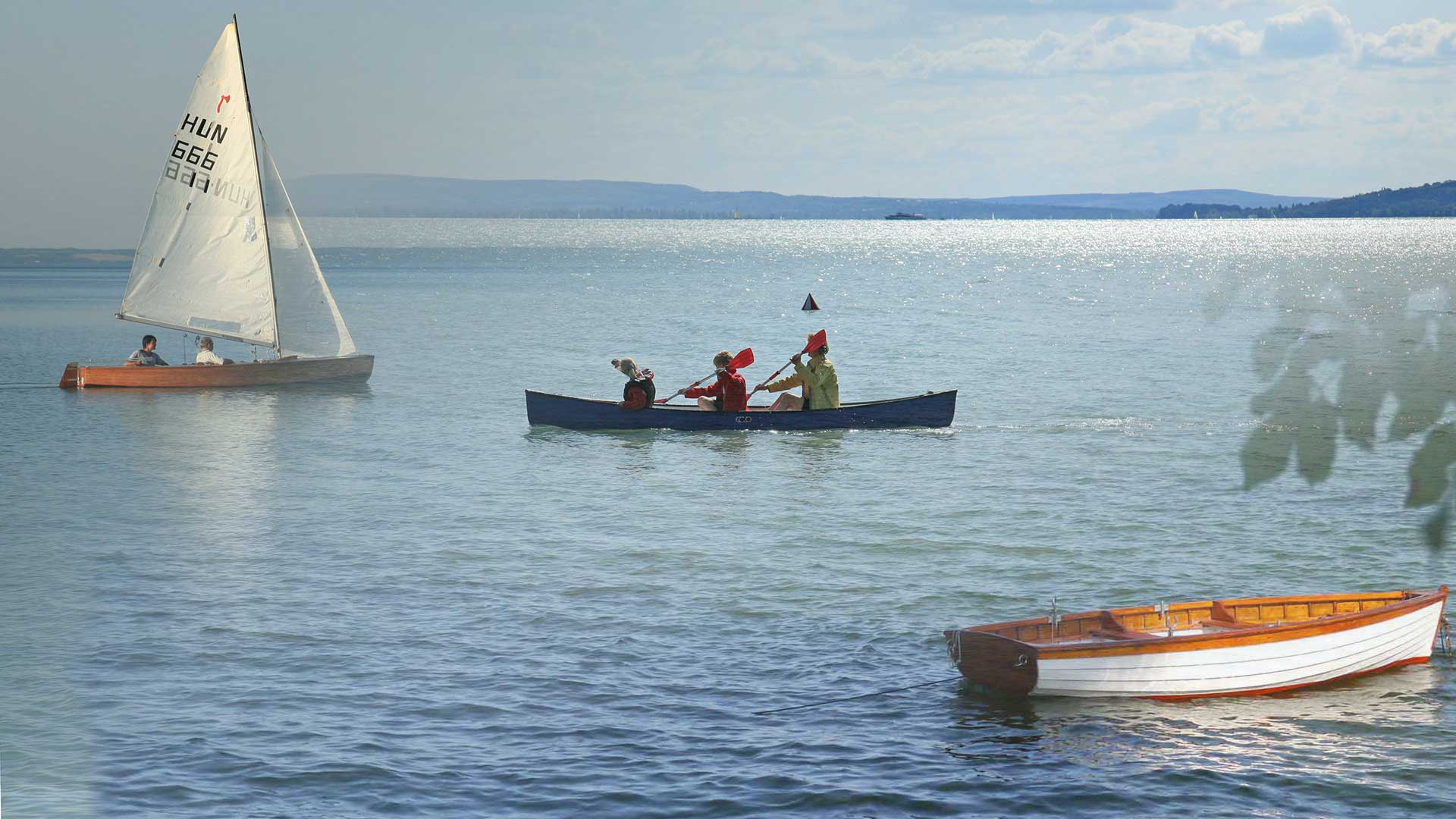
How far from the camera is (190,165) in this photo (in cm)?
4456

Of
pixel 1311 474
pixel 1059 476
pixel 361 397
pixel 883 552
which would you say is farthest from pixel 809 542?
pixel 361 397

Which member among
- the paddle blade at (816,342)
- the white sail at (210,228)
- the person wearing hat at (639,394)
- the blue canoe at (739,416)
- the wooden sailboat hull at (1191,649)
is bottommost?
the wooden sailboat hull at (1191,649)

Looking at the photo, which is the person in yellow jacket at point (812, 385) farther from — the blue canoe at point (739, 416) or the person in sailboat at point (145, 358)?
the person in sailboat at point (145, 358)

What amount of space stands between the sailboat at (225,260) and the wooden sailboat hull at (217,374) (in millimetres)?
41

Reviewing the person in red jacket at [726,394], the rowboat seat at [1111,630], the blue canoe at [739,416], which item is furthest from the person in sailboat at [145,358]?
the rowboat seat at [1111,630]

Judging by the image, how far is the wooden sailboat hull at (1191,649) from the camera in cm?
1538

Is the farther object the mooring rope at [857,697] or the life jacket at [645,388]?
the life jacket at [645,388]

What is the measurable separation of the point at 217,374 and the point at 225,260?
374 centimetres

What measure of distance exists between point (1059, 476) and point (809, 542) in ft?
30.6

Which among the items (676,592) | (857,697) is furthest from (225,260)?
Result: (857,697)

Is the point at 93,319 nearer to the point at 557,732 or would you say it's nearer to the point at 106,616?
the point at 106,616

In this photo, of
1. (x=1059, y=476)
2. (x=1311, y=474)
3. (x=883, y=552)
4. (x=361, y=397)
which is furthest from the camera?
(x=361, y=397)

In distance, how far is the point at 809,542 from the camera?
24625mm

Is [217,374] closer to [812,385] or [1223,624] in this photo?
[812,385]
